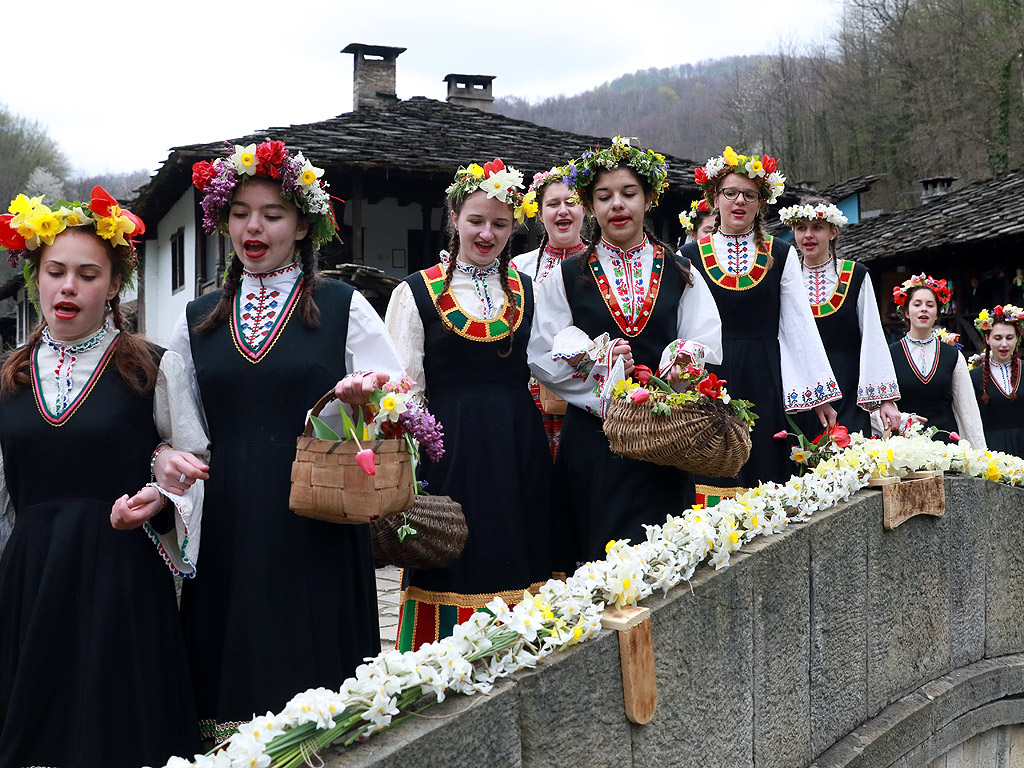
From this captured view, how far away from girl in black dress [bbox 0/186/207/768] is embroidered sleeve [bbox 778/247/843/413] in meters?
2.79

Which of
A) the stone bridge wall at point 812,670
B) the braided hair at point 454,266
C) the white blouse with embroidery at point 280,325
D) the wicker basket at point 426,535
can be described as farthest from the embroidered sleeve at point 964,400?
the white blouse with embroidery at point 280,325

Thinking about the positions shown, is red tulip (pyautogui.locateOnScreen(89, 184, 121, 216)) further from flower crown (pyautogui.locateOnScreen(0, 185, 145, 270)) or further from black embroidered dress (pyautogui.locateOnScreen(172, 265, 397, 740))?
black embroidered dress (pyautogui.locateOnScreen(172, 265, 397, 740))

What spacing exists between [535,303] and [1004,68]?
25.4 metres

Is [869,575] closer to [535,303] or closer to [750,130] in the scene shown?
[535,303]

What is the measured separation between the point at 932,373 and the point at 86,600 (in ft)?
22.6

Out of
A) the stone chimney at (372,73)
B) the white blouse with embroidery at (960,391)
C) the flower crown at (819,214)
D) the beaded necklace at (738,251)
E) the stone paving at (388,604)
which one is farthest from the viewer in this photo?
the stone chimney at (372,73)

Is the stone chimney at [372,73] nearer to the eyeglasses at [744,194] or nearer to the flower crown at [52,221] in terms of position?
the eyeglasses at [744,194]

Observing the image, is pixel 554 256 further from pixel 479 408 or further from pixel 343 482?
pixel 343 482

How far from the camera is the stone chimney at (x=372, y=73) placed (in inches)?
853

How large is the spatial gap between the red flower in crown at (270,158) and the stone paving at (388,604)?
2215 mm

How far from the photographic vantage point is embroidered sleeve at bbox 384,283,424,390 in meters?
3.88

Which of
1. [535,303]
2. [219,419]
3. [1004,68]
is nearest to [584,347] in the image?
[535,303]

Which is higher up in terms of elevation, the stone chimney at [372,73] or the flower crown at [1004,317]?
the stone chimney at [372,73]

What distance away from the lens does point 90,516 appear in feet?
9.39
